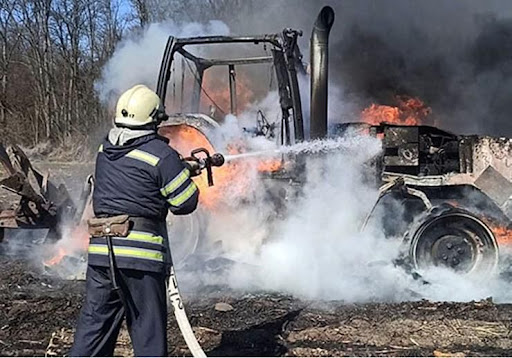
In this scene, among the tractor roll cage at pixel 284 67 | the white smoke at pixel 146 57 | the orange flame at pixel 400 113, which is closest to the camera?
the tractor roll cage at pixel 284 67

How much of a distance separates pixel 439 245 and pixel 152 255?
154 inches

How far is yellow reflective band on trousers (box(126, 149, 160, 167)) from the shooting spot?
3.71 meters

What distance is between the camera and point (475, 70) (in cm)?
1058

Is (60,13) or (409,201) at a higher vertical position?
(60,13)

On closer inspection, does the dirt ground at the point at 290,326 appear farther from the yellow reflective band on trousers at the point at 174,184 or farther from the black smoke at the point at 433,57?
the black smoke at the point at 433,57

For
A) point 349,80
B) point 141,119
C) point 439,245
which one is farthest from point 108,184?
point 349,80

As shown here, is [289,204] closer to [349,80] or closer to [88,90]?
[349,80]

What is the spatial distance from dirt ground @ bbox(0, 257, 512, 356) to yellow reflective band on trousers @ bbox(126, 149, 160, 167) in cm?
162

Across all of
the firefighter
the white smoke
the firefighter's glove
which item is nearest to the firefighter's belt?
the firefighter

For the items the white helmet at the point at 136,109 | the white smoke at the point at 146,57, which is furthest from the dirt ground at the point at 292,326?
the white smoke at the point at 146,57

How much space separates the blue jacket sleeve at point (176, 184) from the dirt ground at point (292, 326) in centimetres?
141

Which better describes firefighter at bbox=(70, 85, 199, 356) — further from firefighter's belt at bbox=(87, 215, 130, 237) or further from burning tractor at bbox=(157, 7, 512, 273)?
burning tractor at bbox=(157, 7, 512, 273)

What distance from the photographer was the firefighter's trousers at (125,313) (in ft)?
12.3

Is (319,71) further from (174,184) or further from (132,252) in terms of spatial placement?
(132,252)
